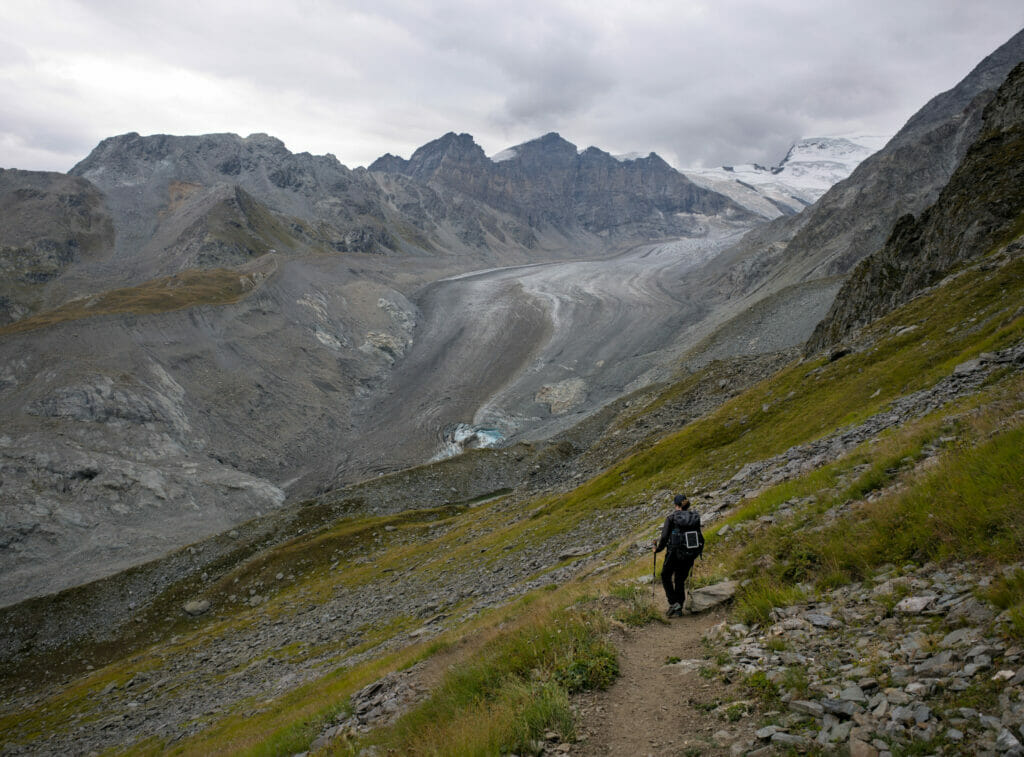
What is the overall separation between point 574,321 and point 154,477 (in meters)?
95.1

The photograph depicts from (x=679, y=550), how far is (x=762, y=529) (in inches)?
120

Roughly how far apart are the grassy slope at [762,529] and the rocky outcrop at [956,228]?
692 centimetres

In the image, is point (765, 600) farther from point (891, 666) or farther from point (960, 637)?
point (960, 637)

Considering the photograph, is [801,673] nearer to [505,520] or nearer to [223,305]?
[505,520]

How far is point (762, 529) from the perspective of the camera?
509 inches

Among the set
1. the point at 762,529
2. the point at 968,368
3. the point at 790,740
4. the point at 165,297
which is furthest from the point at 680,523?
the point at 165,297

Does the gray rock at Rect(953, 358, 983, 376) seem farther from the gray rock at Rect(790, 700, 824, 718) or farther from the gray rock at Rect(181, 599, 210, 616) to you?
the gray rock at Rect(181, 599, 210, 616)

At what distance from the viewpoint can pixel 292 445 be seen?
8600cm

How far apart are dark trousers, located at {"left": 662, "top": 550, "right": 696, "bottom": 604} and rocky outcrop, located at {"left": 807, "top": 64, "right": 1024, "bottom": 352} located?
39.1m

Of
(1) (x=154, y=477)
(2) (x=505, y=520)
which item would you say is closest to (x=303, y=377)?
(1) (x=154, y=477)

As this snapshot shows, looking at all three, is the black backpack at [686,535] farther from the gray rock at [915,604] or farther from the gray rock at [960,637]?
the gray rock at [960,637]

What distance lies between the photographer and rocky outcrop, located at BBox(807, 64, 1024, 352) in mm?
37125

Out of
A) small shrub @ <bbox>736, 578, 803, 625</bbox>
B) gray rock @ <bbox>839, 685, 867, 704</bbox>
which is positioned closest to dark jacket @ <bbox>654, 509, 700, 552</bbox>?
small shrub @ <bbox>736, 578, 803, 625</bbox>

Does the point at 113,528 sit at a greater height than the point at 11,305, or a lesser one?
lesser
